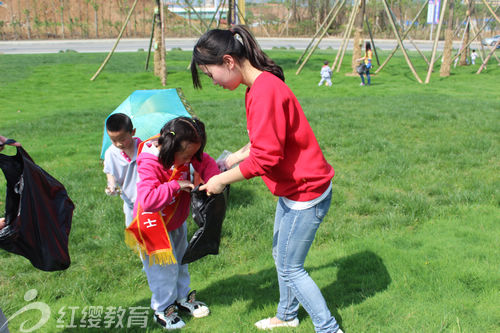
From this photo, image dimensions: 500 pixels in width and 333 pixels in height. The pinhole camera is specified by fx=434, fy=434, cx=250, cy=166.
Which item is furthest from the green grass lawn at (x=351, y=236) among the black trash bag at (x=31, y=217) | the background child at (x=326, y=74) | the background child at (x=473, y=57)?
the background child at (x=473, y=57)

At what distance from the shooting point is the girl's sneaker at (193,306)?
310 centimetres

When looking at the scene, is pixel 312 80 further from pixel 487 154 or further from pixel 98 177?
pixel 98 177

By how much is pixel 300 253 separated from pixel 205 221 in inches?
23.4

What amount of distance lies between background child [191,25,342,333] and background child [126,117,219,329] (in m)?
0.27

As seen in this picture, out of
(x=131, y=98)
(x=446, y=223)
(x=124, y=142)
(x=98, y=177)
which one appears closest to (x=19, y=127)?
(x=98, y=177)

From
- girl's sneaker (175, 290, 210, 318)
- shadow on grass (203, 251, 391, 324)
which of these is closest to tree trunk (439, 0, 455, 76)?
shadow on grass (203, 251, 391, 324)

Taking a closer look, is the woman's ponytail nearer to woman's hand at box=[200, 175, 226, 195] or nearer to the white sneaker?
woman's hand at box=[200, 175, 226, 195]

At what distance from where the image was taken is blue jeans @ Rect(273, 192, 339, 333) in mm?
2428

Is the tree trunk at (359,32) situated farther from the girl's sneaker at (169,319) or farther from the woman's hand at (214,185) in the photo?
the woman's hand at (214,185)

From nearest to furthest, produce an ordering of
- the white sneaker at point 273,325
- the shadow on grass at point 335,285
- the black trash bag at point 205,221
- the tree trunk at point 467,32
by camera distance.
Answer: the black trash bag at point 205,221 → the white sneaker at point 273,325 → the shadow on grass at point 335,285 → the tree trunk at point 467,32

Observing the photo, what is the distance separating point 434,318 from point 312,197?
1286 millimetres

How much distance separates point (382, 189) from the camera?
538 cm

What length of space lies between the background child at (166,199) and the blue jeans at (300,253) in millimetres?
585

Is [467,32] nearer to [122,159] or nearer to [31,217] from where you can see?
[122,159]
